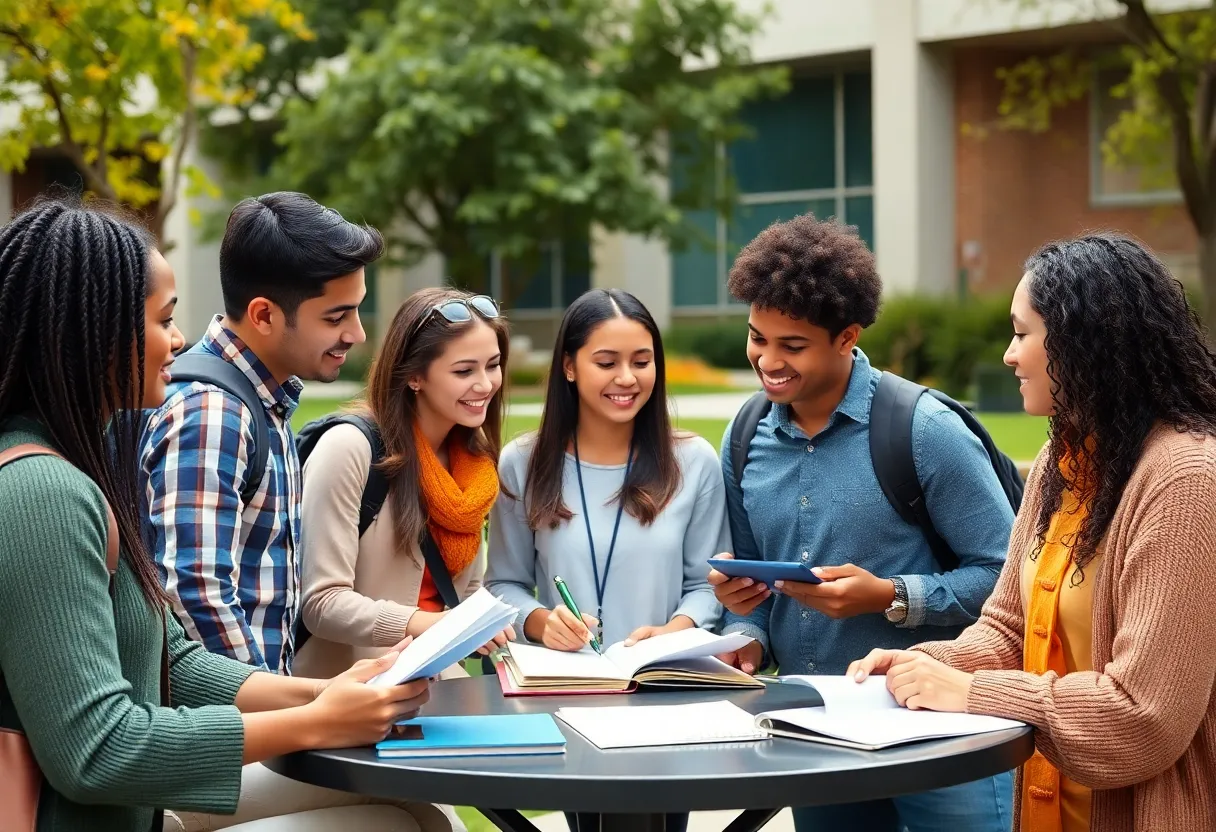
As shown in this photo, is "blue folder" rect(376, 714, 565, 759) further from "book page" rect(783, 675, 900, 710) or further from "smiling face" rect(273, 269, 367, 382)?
"smiling face" rect(273, 269, 367, 382)

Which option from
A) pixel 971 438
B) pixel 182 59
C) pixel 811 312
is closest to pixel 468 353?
pixel 811 312

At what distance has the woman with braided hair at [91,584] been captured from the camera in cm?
208

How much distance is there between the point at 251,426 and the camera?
306 cm

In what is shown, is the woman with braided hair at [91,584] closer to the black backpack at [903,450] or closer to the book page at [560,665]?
the book page at [560,665]

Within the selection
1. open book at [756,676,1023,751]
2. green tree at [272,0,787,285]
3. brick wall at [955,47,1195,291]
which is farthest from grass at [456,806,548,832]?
brick wall at [955,47,1195,291]

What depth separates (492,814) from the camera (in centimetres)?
254

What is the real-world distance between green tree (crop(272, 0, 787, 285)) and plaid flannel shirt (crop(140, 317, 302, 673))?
19.1 metres

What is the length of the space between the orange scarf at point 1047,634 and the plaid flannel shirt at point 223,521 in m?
1.60

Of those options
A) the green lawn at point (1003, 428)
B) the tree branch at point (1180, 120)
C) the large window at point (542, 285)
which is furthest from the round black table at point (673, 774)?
the large window at point (542, 285)

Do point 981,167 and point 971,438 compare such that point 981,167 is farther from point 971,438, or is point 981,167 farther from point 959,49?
point 971,438

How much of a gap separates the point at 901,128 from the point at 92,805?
24.3 m

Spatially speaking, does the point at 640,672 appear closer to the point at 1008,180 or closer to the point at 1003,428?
the point at 1003,428

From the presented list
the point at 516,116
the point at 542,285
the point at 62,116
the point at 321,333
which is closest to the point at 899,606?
the point at 321,333

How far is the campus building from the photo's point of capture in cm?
2464
